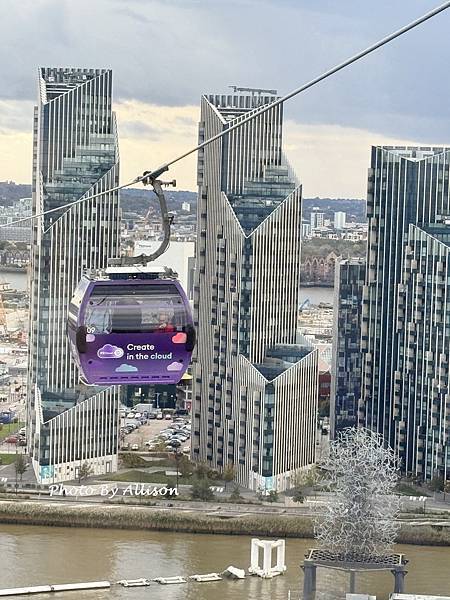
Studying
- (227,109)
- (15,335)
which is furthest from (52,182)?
(15,335)

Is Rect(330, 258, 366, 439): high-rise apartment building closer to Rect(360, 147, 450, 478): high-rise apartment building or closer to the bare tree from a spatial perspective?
Rect(360, 147, 450, 478): high-rise apartment building

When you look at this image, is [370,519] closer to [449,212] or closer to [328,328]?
[449,212]

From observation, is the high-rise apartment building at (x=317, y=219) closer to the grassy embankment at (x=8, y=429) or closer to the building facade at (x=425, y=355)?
the grassy embankment at (x=8, y=429)

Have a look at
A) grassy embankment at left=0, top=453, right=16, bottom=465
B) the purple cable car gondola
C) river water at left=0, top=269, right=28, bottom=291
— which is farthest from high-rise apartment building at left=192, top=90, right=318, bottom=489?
river water at left=0, top=269, right=28, bottom=291

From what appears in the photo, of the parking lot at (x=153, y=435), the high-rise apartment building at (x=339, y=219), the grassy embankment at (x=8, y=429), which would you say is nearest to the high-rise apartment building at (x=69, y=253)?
the parking lot at (x=153, y=435)

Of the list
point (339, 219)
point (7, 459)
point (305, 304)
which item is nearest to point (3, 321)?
point (305, 304)
